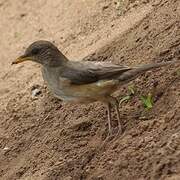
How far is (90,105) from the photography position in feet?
29.5

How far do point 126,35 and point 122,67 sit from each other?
2064 mm

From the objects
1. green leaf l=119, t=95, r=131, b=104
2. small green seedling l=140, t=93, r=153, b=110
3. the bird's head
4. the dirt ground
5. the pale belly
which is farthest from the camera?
green leaf l=119, t=95, r=131, b=104

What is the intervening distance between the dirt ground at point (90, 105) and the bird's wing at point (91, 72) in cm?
63

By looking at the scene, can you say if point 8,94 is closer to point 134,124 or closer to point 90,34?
point 90,34

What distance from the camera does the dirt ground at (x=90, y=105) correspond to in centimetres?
725

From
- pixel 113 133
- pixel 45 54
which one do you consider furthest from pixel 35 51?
pixel 113 133

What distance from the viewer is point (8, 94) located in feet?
35.3

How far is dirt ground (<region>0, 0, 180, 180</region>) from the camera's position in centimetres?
725

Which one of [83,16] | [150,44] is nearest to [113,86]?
[150,44]

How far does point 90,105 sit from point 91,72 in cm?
115

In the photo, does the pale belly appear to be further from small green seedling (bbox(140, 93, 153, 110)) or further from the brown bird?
small green seedling (bbox(140, 93, 153, 110))

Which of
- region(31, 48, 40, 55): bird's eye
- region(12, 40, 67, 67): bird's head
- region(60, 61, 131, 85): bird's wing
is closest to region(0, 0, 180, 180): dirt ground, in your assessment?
region(60, 61, 131, 85): bird's wing

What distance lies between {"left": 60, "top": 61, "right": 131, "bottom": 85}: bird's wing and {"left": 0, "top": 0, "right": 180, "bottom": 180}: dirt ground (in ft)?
2.07

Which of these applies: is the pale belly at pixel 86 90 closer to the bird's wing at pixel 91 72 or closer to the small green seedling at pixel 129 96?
the bird's wing at pixel 91 72
